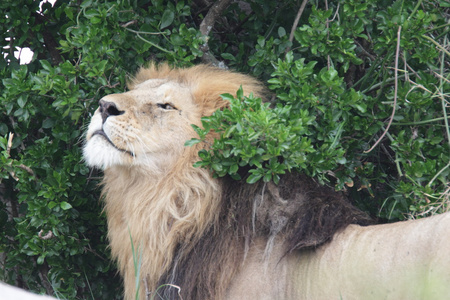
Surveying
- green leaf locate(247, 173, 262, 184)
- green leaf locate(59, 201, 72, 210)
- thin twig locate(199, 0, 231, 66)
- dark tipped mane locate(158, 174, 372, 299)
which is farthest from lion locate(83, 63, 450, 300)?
thin twig locate(199, 0, 231, 66)

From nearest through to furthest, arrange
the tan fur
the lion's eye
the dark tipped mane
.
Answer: the dark tipped mane → the tan fur → the lion's eye

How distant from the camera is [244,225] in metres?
3.50

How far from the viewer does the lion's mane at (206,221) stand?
3.43 metres

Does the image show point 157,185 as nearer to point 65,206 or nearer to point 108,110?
point 108,110

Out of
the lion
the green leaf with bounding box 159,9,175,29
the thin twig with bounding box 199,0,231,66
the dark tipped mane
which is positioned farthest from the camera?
the thin twig with bounding box 199,0,231,66

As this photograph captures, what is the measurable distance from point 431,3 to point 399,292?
1998mm

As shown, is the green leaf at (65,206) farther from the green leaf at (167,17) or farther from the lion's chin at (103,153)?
the green leaf at (167,17)

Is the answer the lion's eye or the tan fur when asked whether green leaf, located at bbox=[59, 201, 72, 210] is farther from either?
the lion's eye

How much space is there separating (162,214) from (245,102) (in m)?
0.83

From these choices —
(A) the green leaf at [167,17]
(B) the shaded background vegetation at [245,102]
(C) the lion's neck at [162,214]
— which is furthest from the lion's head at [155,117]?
(A) the green leaf at [167,17]

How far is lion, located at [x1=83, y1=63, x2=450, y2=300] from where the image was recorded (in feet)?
10.9

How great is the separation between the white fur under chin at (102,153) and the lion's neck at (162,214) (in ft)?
0.57

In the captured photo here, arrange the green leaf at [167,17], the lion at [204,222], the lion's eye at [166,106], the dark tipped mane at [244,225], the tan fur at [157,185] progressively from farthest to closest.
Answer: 1. the green leaf at [167,17]
2. the lion's eye at [166,106]
3. the tan fur at [157,185]
4. the dark tipped mane at [244,225]
5. the lion at [204,222]

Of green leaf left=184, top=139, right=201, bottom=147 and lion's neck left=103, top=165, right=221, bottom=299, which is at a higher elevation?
green leaf left=184, top=139, right=201, bottom=147
